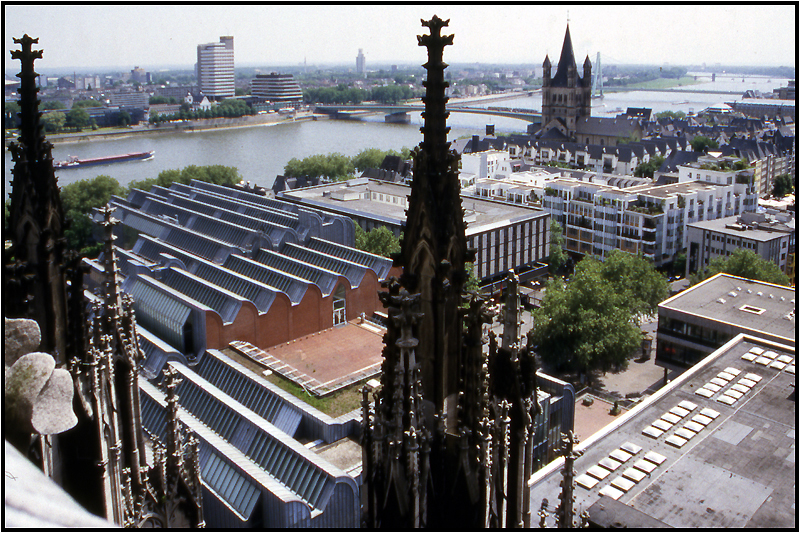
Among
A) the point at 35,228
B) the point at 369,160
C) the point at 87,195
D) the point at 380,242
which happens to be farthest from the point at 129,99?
the point at 35,228

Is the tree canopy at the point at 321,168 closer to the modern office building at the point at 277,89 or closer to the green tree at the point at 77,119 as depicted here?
the green tree at the point at 77,119

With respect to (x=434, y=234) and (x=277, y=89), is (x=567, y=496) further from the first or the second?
(x=277, y=89)

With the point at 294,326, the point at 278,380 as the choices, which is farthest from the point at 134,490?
the point at 294,326

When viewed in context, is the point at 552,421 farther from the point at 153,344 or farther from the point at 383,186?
the point at 383,186

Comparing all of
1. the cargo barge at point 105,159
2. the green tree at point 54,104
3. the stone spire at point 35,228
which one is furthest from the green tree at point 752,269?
the green tree at point 54,104

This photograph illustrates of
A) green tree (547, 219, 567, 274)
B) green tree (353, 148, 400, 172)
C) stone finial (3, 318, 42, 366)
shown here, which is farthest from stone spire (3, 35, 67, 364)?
green tree (353, 148, 400, 172)

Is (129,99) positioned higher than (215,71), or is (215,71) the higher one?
(215,71)
